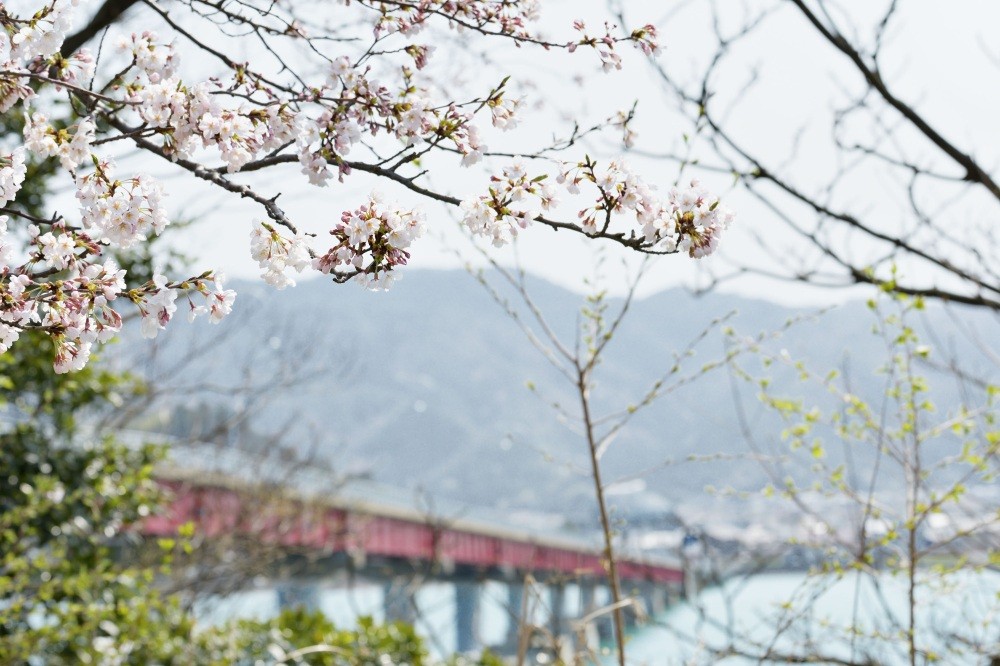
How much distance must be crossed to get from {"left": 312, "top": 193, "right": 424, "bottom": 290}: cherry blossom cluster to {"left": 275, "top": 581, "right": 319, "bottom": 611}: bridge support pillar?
17.1 feet

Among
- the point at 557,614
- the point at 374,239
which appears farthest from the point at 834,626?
the point at 374,239

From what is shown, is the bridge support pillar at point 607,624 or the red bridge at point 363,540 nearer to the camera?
the bridge support pillar at point 607,624

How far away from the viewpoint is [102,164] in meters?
1.74

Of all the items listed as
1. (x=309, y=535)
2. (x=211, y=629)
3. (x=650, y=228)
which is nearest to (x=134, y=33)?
(x=650, y=228)

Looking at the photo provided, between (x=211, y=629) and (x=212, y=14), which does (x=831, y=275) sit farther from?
(x=211, y=629)

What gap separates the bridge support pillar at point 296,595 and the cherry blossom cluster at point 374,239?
17.1ft

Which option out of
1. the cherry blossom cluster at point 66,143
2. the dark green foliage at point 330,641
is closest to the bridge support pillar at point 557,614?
the dark green foliage at point 330,641

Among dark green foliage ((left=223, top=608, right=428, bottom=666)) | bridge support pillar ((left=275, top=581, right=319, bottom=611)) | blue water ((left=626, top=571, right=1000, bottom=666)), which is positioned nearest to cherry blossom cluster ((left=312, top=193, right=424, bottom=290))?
blue water ((left=626, top=571, right=1000, bottom=666))

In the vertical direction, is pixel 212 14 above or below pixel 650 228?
above

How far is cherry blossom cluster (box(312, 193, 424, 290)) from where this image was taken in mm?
1716

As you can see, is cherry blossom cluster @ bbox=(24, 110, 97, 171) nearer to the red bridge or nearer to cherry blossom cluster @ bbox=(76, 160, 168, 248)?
cherry blossom cluster @ bbox=(76, 160, 168, 248)

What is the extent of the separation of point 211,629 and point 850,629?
3.60 meters

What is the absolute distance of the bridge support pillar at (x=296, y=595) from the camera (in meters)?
8.22

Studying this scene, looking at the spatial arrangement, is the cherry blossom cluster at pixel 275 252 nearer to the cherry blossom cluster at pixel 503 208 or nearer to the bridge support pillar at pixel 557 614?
the cherry blossom cluster at pixel 503 208
